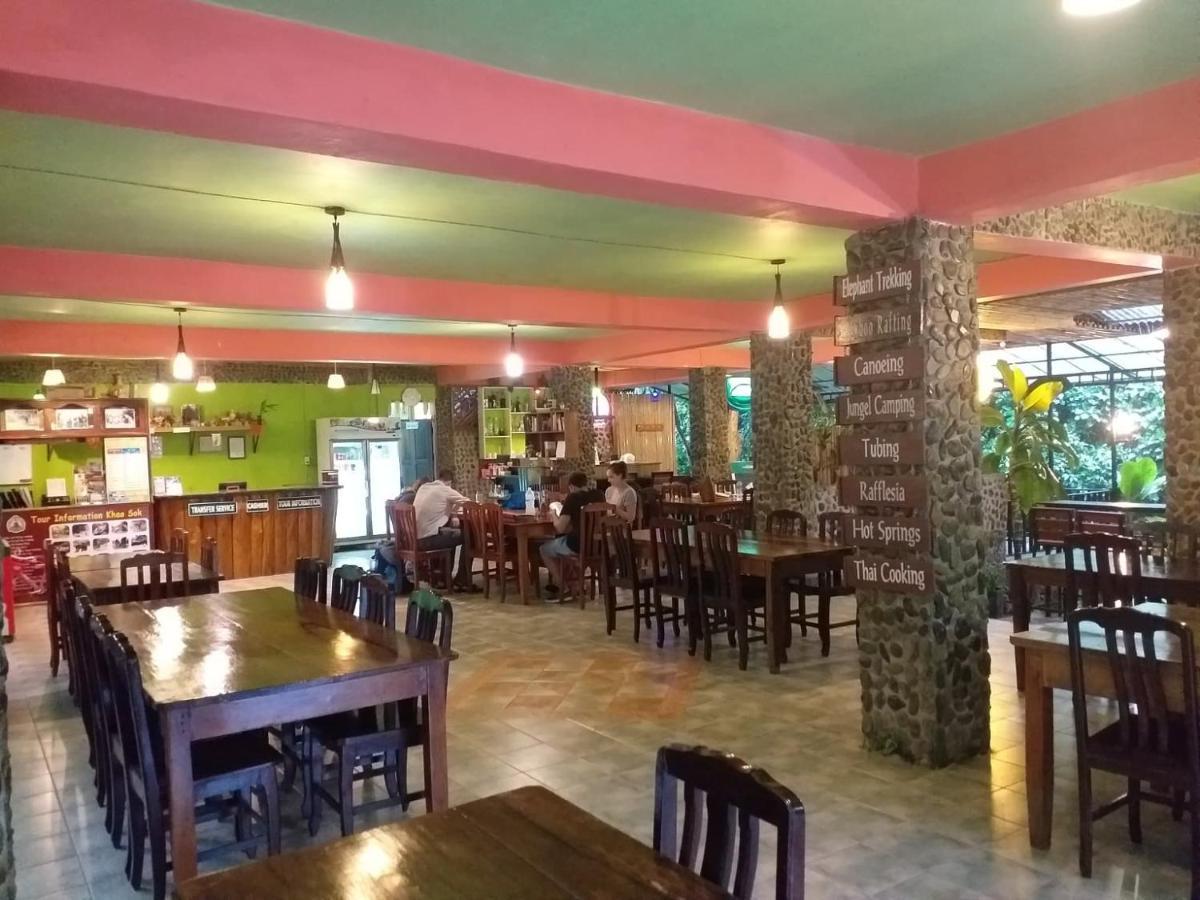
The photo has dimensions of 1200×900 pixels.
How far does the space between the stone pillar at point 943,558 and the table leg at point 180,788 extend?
116 inches

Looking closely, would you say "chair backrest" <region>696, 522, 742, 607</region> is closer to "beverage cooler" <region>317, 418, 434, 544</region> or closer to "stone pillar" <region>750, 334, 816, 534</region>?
"stone pillar" <region>750, 334, 816, 534</region>

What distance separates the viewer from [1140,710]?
2.91 m

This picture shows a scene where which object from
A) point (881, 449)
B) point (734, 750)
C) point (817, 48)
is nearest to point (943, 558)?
point (881, 449)

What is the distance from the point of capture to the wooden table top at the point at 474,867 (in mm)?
1649

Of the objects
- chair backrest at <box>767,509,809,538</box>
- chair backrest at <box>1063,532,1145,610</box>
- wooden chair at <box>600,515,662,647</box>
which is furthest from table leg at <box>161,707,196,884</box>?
chair backrest at <box>767,509,809,538</box>

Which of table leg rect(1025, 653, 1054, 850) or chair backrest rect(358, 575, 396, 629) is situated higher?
chair backrest rect(358, 575, 396, 629)

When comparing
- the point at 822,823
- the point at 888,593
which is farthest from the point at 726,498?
the point at 822,823

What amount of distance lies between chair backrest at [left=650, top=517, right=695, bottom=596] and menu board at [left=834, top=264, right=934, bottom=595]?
1.84 metres

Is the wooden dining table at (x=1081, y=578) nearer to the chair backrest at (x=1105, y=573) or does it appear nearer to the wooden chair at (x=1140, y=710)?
the chair backrest at (x=1105, y=573)

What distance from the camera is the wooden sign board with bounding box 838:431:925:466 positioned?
405 centimetres

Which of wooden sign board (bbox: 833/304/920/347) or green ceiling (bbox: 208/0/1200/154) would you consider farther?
wooden sign board (bbox: 833/304/920/347)

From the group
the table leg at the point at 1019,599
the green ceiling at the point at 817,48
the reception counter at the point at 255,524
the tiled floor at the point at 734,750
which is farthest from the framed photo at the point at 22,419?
Result: the table leg at the point at 1019,599

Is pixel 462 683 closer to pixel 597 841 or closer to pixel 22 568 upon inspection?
pixel 597 841

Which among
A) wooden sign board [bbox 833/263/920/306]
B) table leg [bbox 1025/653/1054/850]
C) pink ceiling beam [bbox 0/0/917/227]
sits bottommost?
table leg [bbox 1025/653/1054/850]
